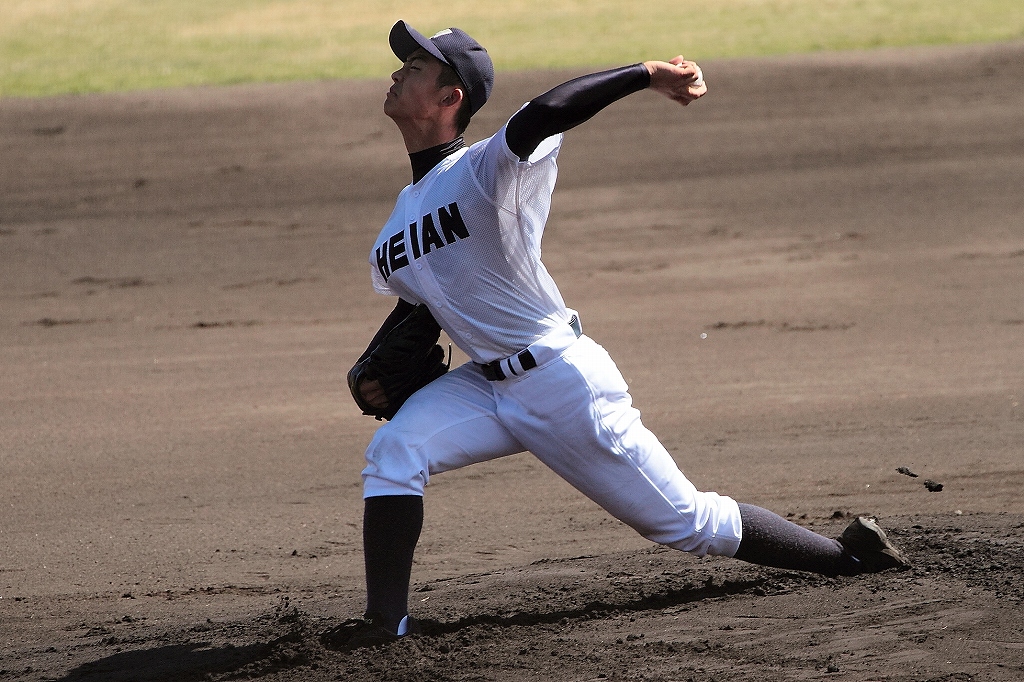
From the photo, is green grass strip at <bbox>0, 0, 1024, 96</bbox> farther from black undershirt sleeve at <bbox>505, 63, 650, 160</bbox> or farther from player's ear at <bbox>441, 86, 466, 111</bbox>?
black undershirt sleeve at <bbox>505, 63, 650, 160</bbox>

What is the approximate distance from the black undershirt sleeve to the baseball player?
0.07 m

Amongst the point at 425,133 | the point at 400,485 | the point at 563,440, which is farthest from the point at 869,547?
the point at 425,133

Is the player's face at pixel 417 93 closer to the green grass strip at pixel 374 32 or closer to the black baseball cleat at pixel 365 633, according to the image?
the black baseball cleat at pixel 365 633

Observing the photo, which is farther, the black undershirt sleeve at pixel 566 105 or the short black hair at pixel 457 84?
the short black hair at pixel 457 84

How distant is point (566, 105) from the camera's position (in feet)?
9.80

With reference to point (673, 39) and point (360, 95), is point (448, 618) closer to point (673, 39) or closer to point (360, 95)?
point (360, 95)

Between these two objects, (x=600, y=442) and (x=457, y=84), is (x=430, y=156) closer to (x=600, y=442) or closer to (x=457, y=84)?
(x=457, y=84)

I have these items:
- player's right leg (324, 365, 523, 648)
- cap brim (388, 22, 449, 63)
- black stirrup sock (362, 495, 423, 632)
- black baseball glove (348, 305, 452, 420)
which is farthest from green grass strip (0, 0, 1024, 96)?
black stirrup sock (362, 495, 423, 632)

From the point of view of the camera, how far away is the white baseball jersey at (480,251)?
3.19 meters

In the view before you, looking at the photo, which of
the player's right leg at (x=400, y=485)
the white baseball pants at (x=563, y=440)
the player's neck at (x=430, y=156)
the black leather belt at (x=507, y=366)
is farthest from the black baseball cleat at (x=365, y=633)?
the player's neck at (x=430, y=156)

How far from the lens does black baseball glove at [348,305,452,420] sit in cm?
342

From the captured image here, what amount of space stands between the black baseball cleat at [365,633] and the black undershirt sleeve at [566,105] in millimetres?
1324

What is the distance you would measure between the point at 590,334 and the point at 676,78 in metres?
4.91

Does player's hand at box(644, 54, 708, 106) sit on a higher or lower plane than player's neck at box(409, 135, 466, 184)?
higher
